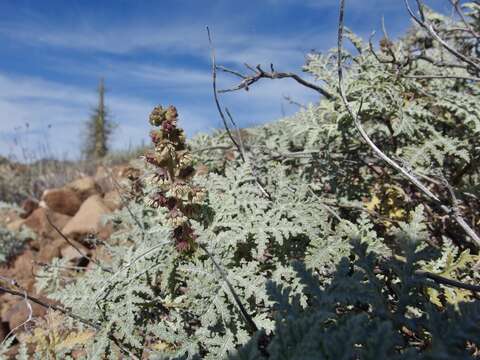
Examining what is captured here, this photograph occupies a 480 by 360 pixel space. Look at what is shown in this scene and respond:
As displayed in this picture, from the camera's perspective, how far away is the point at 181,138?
1883 mm

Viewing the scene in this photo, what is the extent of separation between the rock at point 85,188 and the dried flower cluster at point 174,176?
5658 mm

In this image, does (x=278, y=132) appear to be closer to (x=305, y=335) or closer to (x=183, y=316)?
(x=183, y=316)

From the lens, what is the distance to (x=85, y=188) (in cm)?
718

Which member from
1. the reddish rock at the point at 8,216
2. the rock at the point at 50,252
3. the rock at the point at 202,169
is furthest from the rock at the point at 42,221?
the rock at the point at 202,169

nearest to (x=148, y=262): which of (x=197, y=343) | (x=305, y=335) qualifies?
(x=197, y=343)

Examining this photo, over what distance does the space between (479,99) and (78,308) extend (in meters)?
2.43

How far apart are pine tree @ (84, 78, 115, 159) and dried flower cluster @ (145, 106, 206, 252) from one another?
18026mm

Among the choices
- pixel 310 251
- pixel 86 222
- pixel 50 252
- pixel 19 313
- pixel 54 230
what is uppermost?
pixel 310 251

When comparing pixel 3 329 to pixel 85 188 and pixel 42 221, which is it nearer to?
pixel 42 221

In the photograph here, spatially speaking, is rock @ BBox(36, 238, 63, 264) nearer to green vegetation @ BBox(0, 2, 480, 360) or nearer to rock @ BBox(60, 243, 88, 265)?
rock @ BBox(60, 243, 88, 265)

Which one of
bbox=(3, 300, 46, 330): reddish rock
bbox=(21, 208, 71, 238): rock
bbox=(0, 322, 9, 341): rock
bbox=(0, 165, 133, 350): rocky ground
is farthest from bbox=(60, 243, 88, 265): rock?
bbox=(21, 208, 71, 238): rock

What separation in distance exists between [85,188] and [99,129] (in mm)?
13022

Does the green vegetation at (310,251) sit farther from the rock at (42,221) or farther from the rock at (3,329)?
the rock at (42,221)

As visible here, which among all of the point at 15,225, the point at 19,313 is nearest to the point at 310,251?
the point at 19,313
